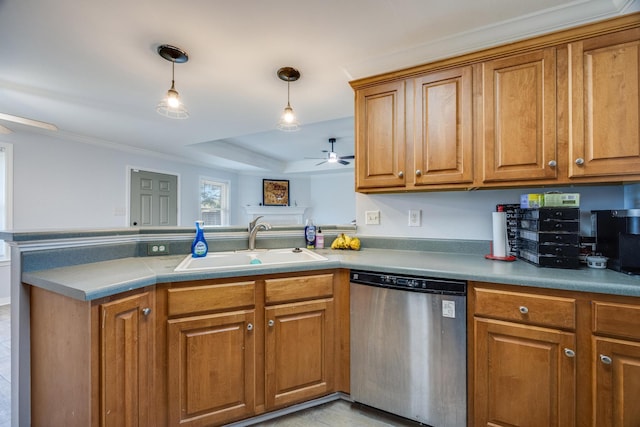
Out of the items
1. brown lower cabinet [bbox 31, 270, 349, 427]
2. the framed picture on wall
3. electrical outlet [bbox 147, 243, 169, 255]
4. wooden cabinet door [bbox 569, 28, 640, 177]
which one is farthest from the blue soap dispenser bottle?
the framed picture on wall

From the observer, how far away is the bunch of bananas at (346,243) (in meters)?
2.18

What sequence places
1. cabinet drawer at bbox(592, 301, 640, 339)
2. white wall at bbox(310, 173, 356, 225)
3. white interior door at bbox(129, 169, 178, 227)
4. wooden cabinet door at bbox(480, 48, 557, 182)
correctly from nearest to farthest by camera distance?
cabinet drawer at bbox(592, 301, 640, 339)
wooden cabinet door at bbox(480, 48, 557, 182)
white interior door at bbox(129, 169, 178, 227)
white wall at bbox(310, 173, 356, 225)

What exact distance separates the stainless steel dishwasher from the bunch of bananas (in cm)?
55

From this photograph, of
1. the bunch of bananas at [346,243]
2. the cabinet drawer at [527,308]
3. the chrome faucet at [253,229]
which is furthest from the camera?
the bunch of bananas at [346,243]

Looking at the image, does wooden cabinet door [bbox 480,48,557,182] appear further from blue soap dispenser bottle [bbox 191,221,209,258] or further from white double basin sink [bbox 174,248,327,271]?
blue soap dispenser bottle [bbox 191,221,209,258]

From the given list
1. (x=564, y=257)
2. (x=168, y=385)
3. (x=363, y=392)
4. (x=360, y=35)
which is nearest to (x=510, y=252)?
(x=564, y=257)

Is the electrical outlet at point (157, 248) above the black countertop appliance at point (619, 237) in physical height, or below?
below

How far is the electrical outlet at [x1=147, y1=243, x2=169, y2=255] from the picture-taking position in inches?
70.4

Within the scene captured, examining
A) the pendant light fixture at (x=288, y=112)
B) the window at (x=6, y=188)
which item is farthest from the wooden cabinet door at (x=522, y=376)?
the window at (x=6, y=188)

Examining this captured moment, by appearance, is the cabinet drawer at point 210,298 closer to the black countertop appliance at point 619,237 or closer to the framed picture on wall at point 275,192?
the black countertop appliance at point 619,237

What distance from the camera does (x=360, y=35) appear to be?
1761mm

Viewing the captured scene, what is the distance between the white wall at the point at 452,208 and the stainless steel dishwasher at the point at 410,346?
71cm

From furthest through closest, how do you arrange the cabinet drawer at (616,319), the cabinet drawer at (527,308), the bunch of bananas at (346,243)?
the bunch of bananas at (346,243), the cabinet drawer at (527,308), the cabinet drawer at (616,319)

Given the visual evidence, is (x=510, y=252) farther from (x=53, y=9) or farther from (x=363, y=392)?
(x=53, y=9)
